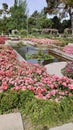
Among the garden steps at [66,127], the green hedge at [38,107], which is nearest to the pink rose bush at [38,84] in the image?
the green hedge at [38,107]

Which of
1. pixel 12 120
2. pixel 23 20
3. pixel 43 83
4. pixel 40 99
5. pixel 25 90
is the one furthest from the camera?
pixel 23 20

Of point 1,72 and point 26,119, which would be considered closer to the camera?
point 26,119

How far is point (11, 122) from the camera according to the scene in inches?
135

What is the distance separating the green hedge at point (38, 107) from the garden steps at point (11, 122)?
17 cm

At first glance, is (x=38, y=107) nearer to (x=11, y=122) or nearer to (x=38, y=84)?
(x=11, y=122)

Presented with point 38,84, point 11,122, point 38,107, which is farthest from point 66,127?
point 38,84

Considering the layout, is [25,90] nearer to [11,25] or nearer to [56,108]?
[56,108]

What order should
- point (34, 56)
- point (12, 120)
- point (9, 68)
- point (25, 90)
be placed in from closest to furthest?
point (12, 120)
point (25, 90)
point (9, 68)
point (34, 56)

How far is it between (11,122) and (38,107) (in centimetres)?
52

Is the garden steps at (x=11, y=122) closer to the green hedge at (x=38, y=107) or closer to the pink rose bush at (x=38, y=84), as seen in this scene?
the green hedge at (x=38, y=107)

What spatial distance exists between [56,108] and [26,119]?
21.6 inches

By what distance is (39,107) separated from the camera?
3.61m

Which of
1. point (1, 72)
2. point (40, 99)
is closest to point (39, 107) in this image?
point (40, 99)

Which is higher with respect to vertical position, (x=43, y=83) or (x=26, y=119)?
(x=43, y=83)
